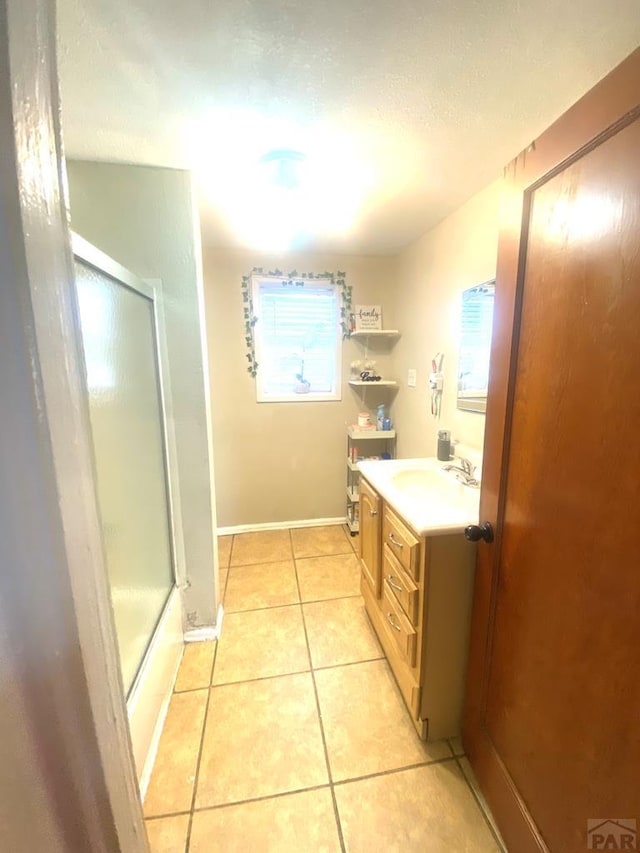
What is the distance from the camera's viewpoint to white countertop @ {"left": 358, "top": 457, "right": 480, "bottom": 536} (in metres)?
1.18

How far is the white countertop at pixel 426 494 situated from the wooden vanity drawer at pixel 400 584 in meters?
0.24

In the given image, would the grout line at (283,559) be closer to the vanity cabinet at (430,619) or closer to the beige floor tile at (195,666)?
the beige floor tile at (195,666)

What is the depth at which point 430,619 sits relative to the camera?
4.00ft

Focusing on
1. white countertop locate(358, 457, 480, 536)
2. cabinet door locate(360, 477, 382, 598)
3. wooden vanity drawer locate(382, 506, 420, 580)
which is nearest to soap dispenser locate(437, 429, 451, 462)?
white countertop locate(358, 457, 480, 536)

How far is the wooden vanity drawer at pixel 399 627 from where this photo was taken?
50.6 inches

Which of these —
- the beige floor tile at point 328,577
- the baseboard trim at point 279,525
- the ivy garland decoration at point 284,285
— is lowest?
the beige floor tile at point 328,577

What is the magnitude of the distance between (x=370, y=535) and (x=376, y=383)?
51.5 inches

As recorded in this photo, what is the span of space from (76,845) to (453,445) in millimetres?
1870

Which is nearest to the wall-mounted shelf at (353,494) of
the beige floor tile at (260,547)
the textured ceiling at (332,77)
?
→ the beige floor tile at (260,547)

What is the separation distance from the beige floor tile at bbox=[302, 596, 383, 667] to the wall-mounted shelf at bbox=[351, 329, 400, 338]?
1.85 m

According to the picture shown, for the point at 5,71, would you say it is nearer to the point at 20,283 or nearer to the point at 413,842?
the point at 20,283

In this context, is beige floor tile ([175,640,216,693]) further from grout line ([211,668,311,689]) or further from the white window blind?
the white window blind

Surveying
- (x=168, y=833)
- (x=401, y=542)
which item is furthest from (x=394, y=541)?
(x=168, y=833)

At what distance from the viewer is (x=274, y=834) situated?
107 cm
